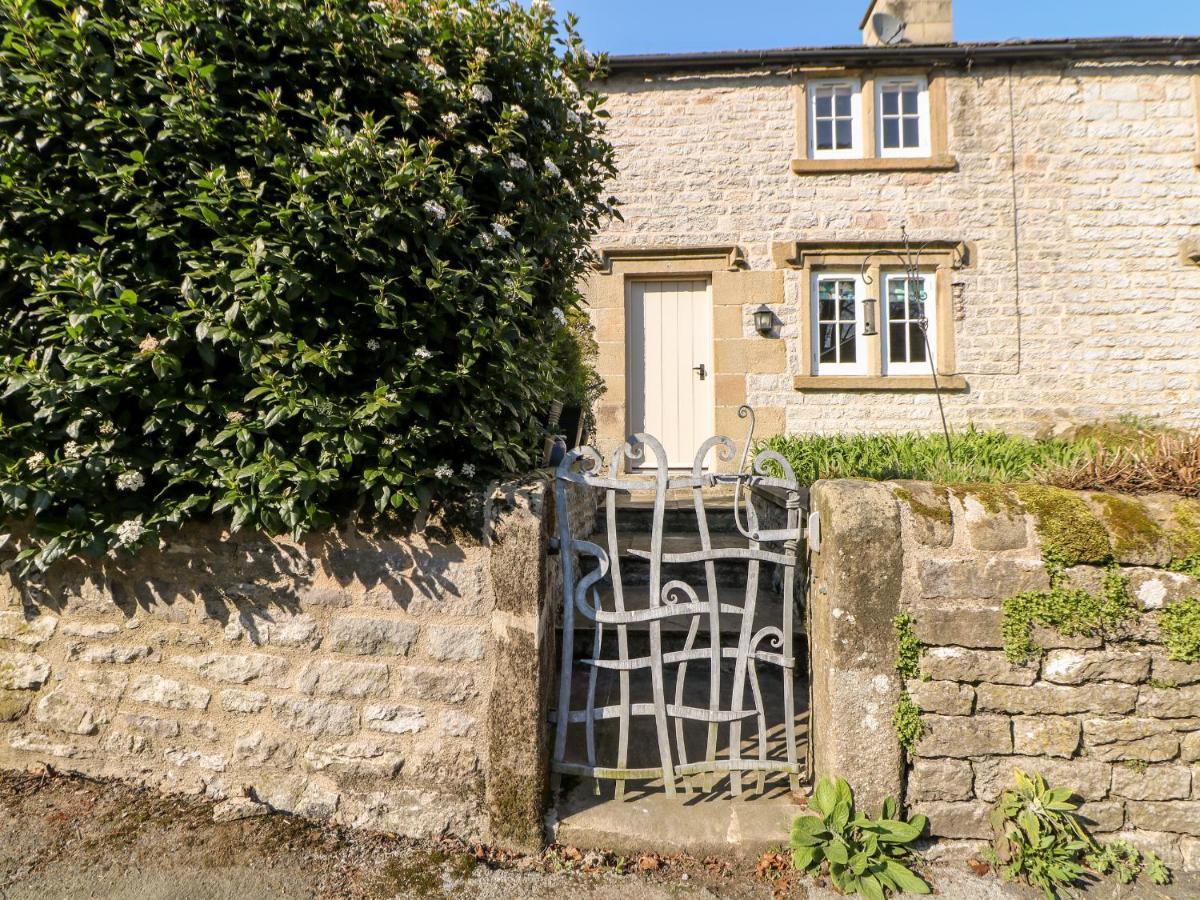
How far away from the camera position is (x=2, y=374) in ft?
7.13

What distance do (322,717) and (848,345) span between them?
6825mm

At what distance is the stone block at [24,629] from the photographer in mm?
2547

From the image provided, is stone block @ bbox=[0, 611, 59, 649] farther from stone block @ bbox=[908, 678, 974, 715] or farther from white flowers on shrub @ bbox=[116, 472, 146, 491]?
stone block @ bbox=[908, 678, 974, 715]

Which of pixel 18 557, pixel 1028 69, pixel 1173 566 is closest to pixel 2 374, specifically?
pixel 18 557

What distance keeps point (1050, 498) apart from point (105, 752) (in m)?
3.88

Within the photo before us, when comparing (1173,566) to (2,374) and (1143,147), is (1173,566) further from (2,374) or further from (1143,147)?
(1143,147)

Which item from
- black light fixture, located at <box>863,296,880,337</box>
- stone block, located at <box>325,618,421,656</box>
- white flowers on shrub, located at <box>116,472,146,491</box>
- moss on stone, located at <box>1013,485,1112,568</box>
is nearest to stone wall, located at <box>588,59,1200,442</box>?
black light fixture, located at <box>863,296,880,337</box>

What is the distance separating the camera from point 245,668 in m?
2.43

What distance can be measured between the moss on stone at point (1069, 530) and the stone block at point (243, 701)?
3.03 m

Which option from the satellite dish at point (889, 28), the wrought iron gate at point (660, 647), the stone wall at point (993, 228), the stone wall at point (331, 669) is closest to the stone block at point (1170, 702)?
the wrought iron gate at point (660, 647)

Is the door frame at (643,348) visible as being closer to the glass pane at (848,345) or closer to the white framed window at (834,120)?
the glass pane at (848,345)

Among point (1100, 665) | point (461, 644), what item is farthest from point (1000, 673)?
point (461, 644)

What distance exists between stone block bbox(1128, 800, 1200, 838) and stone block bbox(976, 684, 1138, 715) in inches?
14.7

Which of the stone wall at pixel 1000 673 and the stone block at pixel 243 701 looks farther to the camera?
the stone block at pixel 243 701
